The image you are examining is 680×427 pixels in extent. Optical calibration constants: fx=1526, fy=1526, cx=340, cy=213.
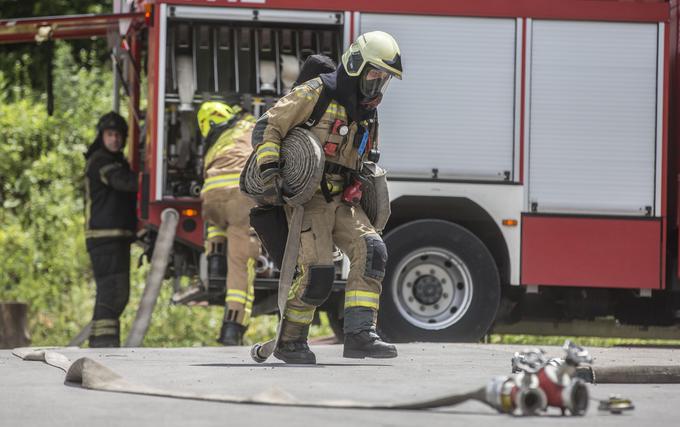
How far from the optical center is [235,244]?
34.7ft

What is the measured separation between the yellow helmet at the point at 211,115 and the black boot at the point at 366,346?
3259 millimetres

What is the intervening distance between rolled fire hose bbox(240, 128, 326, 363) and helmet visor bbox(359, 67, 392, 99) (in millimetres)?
372

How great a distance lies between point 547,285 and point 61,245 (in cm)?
626

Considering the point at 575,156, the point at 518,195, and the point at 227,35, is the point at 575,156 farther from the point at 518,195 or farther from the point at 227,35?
the point at 227,35

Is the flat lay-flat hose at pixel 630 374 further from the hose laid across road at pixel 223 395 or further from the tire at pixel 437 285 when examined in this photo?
the tire at pixel 437 285

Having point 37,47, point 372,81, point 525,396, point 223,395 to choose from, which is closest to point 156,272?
point 372,81

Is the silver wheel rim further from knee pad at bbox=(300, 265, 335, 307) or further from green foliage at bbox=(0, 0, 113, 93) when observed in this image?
green foliage at bbox=(0, 0, 113, 93)

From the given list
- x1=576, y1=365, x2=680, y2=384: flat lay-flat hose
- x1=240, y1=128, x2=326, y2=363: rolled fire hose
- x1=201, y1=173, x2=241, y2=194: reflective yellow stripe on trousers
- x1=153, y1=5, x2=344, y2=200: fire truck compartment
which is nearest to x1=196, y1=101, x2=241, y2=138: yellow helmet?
x1=153, y1=5, x2=344, y2=200: fire truck compartment

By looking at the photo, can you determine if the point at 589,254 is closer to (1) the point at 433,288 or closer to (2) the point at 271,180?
(1) the point at 433,288

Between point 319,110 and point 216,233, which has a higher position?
point 319,110

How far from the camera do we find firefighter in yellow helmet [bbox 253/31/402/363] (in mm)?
7691

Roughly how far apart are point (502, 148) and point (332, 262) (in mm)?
3243

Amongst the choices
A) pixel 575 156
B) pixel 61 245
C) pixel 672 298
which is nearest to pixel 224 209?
pixel 575 156

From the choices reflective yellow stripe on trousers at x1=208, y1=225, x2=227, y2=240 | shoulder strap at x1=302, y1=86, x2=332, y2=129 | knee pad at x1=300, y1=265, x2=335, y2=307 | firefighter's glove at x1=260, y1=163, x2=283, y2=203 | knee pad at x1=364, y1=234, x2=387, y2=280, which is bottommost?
knee pad at x1=300, y1=265, x2=335, y2=307
